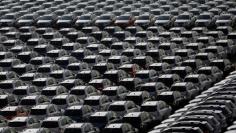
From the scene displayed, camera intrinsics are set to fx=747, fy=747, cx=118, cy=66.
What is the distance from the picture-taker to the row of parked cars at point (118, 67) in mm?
29422

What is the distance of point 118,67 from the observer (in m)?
39.1

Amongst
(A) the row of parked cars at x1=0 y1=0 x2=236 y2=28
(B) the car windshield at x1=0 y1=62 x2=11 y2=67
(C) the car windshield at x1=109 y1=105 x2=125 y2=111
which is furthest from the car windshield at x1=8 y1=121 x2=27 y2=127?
(A) the row of parked cars at x1=0 y1=0 x2=236 y2=28

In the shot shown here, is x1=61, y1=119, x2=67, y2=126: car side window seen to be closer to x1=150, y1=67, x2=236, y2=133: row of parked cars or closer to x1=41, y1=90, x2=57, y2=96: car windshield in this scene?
x1=150, y1=67, x2=236, y2=133: row of parked cars

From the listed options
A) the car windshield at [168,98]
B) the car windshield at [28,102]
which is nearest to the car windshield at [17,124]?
the car windshield at [28,102]

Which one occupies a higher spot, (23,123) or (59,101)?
(59,101)

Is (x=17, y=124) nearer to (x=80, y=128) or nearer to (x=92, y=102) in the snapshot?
(x=80, y=128)

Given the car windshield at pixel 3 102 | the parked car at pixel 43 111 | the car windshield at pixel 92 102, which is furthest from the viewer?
the car windshield at pixel 3 102

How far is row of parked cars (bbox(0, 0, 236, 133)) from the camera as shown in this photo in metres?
29.4

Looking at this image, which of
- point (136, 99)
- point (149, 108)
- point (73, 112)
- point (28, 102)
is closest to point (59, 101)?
point (28, 102)

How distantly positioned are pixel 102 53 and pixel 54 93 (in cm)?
831

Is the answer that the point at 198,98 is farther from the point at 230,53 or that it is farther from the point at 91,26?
the point at 91,26

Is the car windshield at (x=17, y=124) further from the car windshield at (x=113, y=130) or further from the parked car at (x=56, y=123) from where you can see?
the car windshield at (x=113, y=130)

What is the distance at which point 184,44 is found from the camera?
4375 centimetres

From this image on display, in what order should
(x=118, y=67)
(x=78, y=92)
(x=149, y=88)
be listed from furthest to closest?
(x=118, y=67)
(x=149, y=88)
(x=78, y=92)
